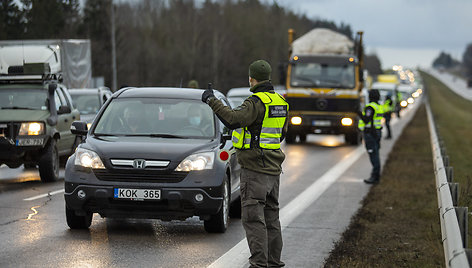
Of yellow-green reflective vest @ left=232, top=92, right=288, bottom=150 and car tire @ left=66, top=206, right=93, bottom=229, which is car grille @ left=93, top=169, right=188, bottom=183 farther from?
yellow-green reflective vest @ left=232, top=92, right=288, bottom=150

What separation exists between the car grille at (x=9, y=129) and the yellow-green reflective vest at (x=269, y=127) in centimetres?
858

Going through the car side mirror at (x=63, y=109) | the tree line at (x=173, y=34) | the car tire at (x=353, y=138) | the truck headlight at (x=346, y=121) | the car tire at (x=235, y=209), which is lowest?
the tree line at (x=173, y=34)

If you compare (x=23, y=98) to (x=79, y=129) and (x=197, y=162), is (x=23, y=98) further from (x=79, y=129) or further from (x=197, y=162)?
(x=197, y=162)

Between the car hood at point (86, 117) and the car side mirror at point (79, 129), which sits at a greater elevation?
the car side mirror at point (79, 129)

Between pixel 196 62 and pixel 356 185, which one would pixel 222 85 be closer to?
pixel 196 62

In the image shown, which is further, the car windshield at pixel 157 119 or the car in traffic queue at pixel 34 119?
the car in traffic queue at pixel 34 119

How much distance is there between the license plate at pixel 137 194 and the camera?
9.34 m

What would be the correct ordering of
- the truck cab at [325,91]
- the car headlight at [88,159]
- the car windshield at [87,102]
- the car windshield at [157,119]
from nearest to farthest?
the car headlight at [88,159] → the car windshield at [157,119] → the car windshield at [87,102] → the truck cab at [325,91]

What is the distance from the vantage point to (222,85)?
9262cm

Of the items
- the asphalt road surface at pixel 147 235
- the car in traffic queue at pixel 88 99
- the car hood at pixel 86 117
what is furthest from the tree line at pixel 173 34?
the asphalt road surface at pixel 147 235

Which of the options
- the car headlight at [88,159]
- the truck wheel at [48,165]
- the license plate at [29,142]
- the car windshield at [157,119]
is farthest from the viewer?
the truck wheel at [48,165]

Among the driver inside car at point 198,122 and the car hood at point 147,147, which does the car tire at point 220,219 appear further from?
the driver inside car at point 198,122

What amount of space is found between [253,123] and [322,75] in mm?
20281

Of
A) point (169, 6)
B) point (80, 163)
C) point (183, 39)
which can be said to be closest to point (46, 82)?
point (80, 163)
